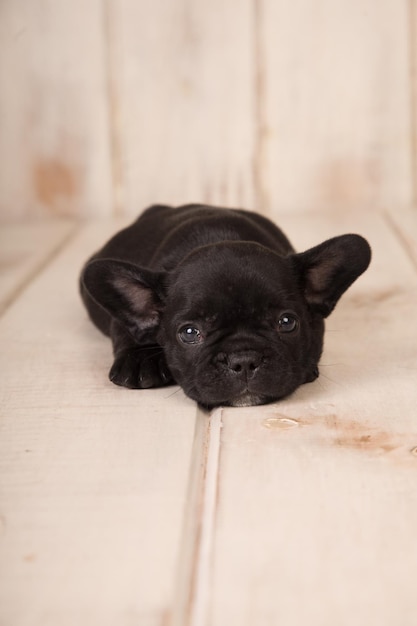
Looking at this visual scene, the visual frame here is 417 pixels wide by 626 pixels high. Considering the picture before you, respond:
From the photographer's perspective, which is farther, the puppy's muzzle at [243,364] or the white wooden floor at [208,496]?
the puppy's muzzle at [243,364]

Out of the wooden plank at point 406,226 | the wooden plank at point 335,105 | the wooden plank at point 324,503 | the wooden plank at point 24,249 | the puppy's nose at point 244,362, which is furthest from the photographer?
the wooden plank at point 335,105

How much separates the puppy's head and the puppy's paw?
31 millimetres

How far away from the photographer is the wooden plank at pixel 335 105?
3643 mm

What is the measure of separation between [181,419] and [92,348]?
1.81 feet

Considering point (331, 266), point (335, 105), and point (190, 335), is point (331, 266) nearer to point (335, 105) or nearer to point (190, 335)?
point (190, 335)

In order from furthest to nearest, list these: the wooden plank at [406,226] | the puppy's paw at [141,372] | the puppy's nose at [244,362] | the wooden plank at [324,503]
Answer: the wooden plank at [406,226] → the puppy's paw at [141,372] → the puppy's nose at [244,362] → the wooden plank at [324,503]

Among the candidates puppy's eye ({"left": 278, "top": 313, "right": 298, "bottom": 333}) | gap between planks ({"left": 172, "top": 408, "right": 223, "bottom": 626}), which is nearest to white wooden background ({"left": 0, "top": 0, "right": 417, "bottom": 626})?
gap between planks ({"left": 172, "top": 408, "right": 223, "bottom": 626})

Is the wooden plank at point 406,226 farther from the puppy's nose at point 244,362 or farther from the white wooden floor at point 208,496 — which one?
the puppy's nose at point 244,362

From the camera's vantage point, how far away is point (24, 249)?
10.8 feet

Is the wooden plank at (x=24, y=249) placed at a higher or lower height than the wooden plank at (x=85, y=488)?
lower

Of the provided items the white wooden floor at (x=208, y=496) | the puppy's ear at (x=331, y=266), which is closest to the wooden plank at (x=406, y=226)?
the white wooden floor at (x=208, y=496)

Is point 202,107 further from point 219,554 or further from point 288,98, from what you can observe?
point 219,554

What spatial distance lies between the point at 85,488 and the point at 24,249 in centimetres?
194

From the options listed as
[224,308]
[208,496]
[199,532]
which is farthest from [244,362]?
[199,532]
